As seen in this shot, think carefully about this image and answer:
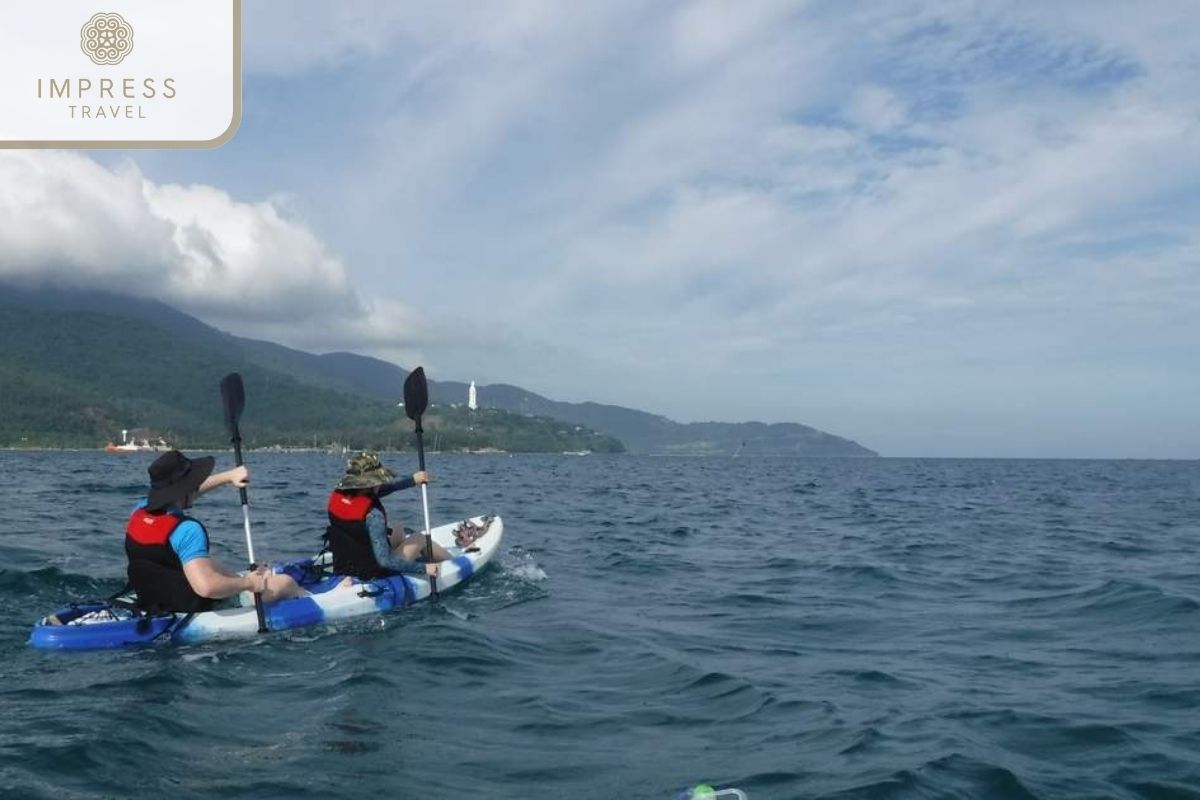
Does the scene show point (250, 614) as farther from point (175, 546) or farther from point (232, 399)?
point (232, 399)

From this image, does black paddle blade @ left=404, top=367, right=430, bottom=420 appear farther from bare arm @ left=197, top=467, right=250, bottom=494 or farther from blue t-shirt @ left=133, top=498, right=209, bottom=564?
blue t-shirt @ left=133, top=498, right=209, bottom=564

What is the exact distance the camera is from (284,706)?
8.35 meters

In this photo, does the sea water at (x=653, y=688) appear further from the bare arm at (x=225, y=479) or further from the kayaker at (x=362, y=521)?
the bare arm at (x=225, y=479)

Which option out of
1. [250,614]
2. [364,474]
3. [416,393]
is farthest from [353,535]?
[416,393]

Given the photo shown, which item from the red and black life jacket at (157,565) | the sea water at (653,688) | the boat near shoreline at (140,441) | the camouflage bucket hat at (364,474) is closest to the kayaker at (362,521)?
the camouflage bucket hat at (364,474)

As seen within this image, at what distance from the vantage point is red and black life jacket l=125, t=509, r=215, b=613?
1024 centimetres

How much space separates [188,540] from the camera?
33.8 feet

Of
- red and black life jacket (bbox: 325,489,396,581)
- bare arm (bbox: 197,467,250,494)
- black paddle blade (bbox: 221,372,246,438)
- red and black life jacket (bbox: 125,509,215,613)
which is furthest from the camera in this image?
black paddle blade (bbox: 221,372,246,438)

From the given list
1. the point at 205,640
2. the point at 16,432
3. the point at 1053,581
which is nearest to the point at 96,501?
the point at 205,640

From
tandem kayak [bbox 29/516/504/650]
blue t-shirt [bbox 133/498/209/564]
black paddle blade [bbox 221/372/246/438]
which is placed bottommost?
tandem kayak [bbox 29/516/504/650]

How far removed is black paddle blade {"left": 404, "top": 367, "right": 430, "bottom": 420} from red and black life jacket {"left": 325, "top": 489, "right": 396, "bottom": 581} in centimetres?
397

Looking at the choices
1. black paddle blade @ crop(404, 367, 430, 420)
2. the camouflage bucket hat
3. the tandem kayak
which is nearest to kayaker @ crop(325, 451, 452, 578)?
the camouflage bucket hat

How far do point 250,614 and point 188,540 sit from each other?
161cm

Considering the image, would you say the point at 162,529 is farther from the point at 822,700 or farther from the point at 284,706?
the point at 822,700
